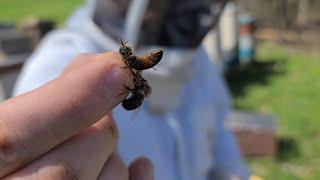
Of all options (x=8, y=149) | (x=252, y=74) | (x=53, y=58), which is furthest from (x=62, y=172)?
(x=252, y=74)

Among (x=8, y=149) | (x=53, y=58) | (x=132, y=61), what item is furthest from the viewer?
(x=53, y=58)

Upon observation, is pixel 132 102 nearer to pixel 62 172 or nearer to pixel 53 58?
pixel 62 172

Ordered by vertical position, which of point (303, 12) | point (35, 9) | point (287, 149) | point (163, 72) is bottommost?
point (35, 9)

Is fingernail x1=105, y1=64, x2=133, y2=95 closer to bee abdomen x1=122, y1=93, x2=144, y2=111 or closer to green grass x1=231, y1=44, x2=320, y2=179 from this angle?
bee abdomen x1=122, y1=93, x2=144, y2=111

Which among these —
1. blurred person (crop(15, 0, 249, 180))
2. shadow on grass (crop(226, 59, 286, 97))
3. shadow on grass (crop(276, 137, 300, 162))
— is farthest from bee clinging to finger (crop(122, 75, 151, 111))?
shadow on grass (crop(226, 59, 286, 97))

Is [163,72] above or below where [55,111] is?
below

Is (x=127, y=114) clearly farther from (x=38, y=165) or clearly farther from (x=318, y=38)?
(x=318, y=38)

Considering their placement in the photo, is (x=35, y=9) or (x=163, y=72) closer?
(x=163, y=72)
